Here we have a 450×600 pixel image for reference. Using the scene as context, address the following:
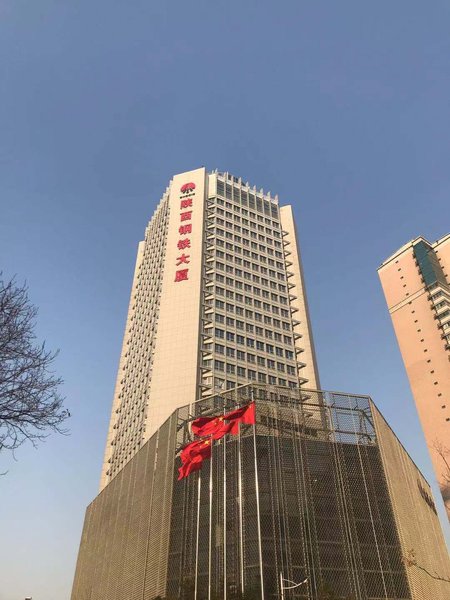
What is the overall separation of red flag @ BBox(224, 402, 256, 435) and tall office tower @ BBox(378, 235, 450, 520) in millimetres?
52886

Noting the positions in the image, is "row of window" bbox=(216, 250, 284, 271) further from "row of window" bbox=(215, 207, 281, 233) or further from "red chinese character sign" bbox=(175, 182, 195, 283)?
"row of window" bbox=(215, 207, 281, 233)

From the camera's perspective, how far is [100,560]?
40406 mm

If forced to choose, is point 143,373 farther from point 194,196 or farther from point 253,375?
point 194,196

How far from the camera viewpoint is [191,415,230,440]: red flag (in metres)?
31.5

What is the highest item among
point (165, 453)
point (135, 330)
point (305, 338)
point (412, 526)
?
point (135, 330)

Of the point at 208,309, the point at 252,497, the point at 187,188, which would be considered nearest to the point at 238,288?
the point at 208,309

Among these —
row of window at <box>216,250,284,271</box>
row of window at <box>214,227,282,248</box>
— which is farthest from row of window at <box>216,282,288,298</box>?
row of window at <box>214,227,282,248</box>

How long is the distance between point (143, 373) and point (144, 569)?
98.1 ft

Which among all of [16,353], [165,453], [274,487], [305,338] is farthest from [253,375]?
[16,353]

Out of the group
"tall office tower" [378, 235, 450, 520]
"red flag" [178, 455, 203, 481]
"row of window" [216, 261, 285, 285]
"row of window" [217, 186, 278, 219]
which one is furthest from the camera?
"tall office tower" [378, 235, 450, 520]

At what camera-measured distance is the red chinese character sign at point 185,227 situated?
61156 millimetres

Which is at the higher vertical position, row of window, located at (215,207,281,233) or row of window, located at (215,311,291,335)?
row of window, located at (215,207,281,233)

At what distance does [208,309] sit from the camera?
191 ft

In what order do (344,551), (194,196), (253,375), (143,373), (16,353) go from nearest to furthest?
1. (16,353)
2. (344,551)
3. (253,375)
4. (143,373)
5. (194,196)
